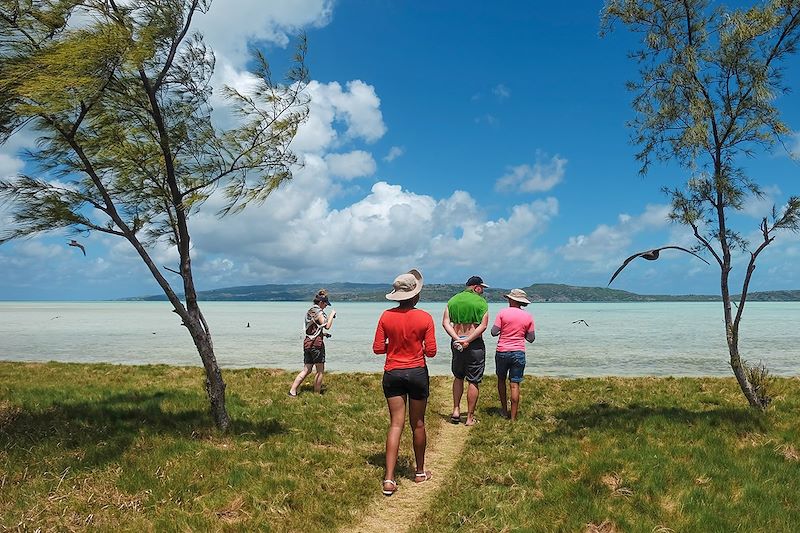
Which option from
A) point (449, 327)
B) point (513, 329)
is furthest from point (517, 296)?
point (449, 327)

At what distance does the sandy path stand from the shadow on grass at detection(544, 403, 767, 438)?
2077 millimetres

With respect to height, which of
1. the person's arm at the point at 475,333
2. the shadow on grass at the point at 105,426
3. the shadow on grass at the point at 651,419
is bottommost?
the shadow on grass at the point at 105,426

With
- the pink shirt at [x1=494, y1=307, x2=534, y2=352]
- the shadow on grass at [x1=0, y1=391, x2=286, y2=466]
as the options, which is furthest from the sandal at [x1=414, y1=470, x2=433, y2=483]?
the pink shirt at [x1=494, y1=307, x2=534, y2=352]

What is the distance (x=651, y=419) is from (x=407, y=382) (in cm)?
634

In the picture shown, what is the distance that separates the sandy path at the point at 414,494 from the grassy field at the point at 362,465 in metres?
0.19

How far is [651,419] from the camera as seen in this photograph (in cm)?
1113

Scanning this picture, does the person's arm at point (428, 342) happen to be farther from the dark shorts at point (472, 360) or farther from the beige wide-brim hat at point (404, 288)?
the dark shorts at point (472, 360)

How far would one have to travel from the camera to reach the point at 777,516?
673cm

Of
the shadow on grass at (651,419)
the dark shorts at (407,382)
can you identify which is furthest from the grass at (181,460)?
the shadow on grass at (651,419)

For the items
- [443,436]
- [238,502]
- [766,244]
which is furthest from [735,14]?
[238,502]

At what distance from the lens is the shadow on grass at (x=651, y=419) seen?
1057 cm

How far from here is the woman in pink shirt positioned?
38.9 feet

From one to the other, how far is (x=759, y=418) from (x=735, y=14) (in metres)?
8.33

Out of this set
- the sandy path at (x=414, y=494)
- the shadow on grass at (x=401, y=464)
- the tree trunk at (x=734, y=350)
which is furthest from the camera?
the tree trunk at (x=734, y=350)
